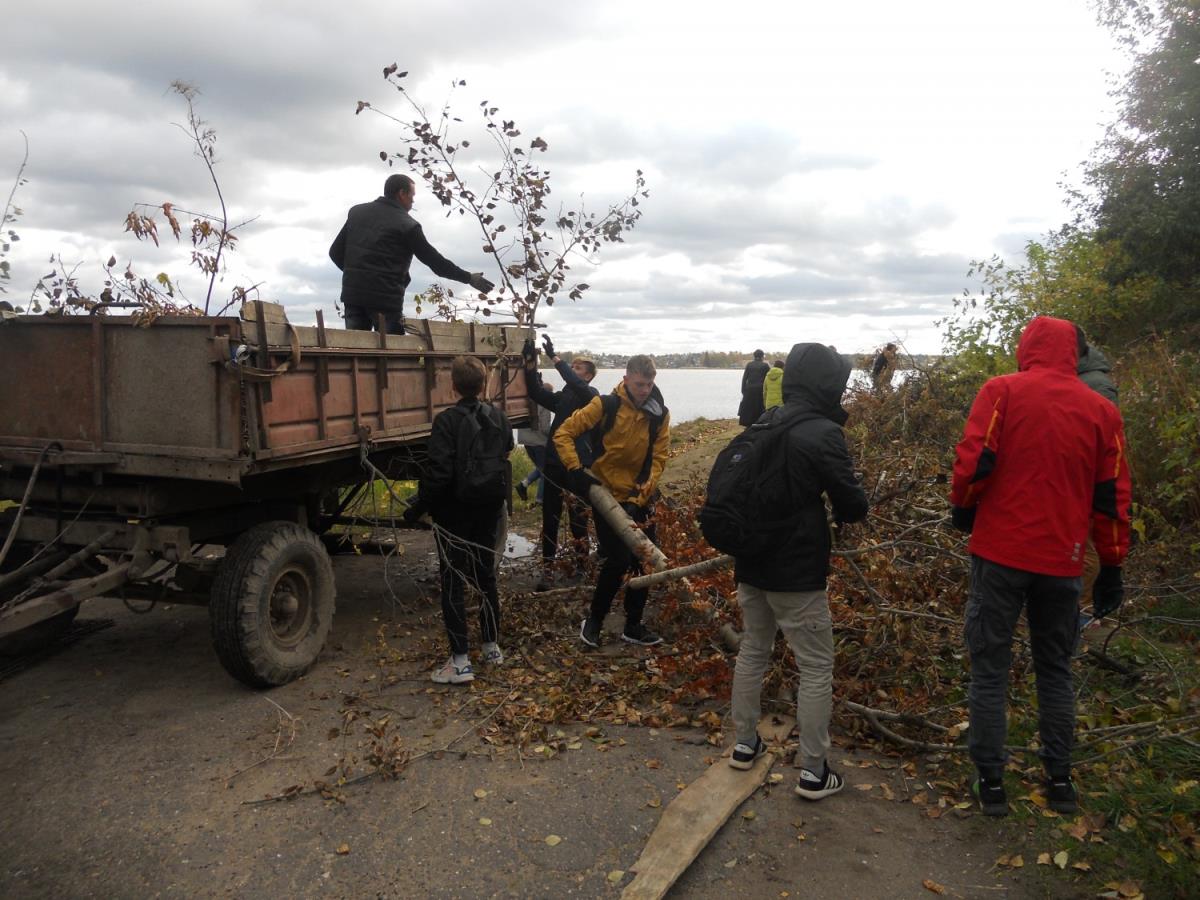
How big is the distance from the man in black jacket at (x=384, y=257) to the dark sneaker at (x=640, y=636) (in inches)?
112

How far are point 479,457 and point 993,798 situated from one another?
324 centimetres

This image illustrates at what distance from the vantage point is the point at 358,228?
6.53m

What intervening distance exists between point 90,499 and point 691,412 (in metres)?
24.4

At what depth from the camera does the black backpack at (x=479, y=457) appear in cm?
516

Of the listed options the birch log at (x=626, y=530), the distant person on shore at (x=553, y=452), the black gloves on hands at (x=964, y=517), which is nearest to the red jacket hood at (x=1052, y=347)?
the black gloves on hands at (x=964, y=517)

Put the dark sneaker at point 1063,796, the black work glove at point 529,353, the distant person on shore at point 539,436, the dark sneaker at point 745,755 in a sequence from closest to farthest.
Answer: the dark sneaker at point 1063,796, the dark sneaker at point 745,755, the black work glove at point 529,353, the distant person on shore at point 539,436

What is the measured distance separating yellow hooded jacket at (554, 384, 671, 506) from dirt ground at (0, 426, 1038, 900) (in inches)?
63.5

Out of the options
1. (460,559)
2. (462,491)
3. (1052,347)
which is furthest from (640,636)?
(1052,347)

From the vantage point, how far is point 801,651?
12.5 ft

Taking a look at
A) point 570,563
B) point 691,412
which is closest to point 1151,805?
point 570,563

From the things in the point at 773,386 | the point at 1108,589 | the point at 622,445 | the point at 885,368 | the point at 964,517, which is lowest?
the point at 1108,589

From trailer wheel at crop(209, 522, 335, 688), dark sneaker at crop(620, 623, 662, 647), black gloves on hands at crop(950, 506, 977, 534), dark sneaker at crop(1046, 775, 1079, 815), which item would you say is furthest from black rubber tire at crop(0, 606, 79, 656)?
dark sneaker at crop(1046, 775, 1079, 815)

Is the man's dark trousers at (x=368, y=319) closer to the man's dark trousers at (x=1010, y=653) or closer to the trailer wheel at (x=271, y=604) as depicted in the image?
the trailer wheel at (x=271, y=604)

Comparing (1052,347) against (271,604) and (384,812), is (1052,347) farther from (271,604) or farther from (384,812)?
(271,604)
